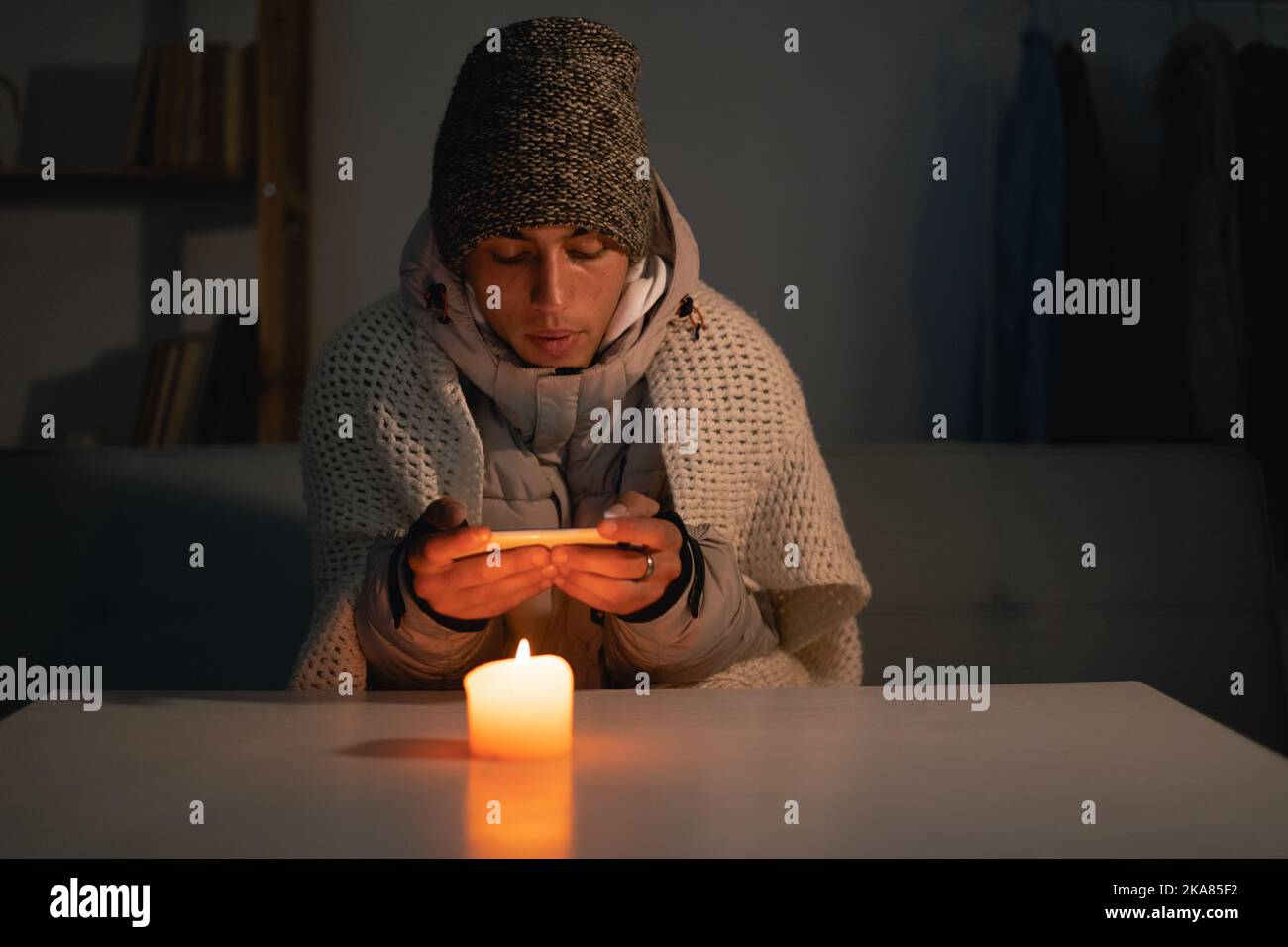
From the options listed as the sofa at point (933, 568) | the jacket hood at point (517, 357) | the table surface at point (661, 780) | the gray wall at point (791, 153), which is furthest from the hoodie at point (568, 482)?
the gray wall at point (791, 153)

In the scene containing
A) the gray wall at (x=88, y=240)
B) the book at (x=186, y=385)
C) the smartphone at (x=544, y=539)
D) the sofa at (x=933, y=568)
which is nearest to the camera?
the smartphone at (x=544, y=539)

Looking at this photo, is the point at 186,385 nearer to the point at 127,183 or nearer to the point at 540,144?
the point at 127,183

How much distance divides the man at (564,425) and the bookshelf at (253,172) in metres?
1.40

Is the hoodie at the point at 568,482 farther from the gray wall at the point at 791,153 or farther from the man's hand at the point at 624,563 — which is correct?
the gray wall at the point at 791,153

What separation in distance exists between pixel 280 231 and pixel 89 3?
0.77 m

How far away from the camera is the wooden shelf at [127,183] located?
2840mm

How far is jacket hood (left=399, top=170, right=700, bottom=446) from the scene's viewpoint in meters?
1.34

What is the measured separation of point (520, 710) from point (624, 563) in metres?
0.23

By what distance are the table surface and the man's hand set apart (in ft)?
0.28

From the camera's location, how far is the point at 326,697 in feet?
3.71

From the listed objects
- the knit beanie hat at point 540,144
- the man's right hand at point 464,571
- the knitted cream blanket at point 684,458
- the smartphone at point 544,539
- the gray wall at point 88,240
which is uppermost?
the gray wall at point 88,240
